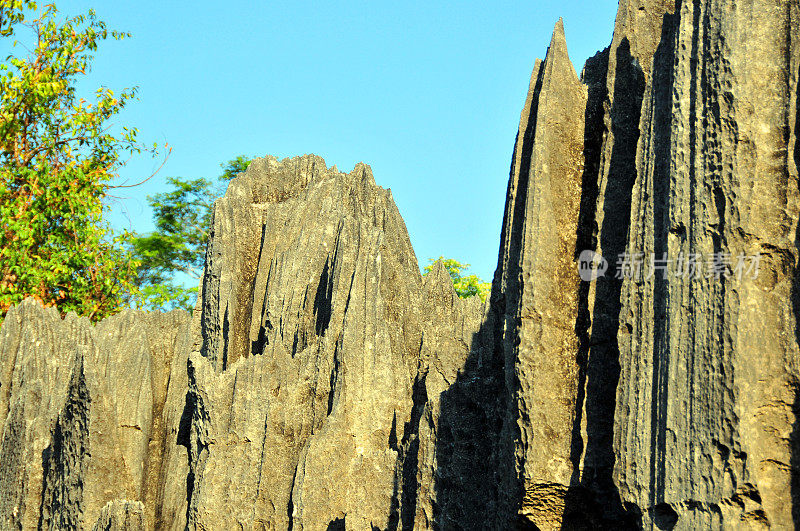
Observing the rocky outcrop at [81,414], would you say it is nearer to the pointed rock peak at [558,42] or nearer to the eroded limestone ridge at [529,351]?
the eroded limestone ridge at [529,351]

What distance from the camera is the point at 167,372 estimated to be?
15.2 metres

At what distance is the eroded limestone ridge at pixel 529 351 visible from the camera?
5340 mm

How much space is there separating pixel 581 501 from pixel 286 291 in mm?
6859

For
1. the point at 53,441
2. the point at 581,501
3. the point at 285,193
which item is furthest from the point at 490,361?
the point at 53,441

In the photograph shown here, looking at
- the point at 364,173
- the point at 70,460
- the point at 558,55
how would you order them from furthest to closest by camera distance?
the point at 364,173 < the point at 70,460 < the point at 558,55

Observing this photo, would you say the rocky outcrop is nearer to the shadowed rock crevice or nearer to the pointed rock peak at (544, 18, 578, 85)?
the shadowed rock crevice

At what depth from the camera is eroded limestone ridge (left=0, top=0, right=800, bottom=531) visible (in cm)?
534

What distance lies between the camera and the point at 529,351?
6.75m

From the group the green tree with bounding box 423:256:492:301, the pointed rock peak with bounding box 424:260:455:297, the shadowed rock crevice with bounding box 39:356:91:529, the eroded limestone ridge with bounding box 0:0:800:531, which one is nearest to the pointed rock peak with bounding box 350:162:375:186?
the eroded limestone ridge with bounding box 0:0:800:531

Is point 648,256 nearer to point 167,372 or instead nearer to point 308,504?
point 308,504

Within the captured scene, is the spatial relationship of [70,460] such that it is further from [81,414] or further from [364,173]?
[364,173]

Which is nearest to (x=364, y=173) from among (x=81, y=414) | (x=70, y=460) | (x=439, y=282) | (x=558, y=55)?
(x=439, y=282)

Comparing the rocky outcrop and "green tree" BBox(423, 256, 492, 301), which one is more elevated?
"green tree" BBox(423, 256, 492, 301)

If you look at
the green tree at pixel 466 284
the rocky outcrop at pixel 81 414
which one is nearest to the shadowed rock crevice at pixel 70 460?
the rocky outcrop at pixel 81 414
